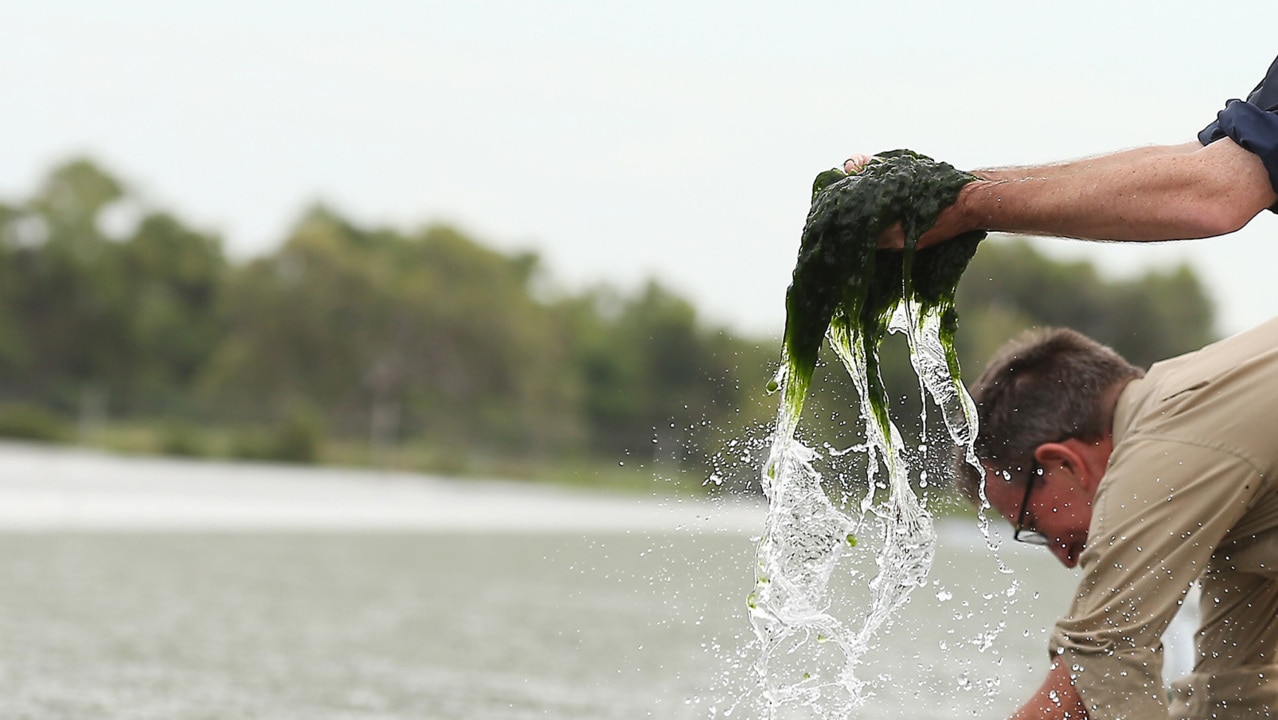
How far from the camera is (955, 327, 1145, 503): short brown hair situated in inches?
143

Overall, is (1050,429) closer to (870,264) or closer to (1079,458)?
(1079,458)

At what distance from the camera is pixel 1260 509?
330 cm

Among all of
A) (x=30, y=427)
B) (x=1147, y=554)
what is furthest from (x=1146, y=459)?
(x=30, y=427)

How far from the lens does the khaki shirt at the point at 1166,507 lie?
124 inches

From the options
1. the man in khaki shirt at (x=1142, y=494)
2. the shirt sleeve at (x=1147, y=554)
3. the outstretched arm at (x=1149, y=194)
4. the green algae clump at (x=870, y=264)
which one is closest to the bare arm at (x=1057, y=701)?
the man in khaki shirt at (x=1142, y=494)

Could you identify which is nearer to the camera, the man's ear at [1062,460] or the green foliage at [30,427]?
the man's ear at [1062,460]

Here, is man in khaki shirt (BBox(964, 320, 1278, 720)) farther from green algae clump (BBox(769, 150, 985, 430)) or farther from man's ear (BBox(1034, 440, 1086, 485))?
green algae clump (BBox(769, 150, 985, 430))

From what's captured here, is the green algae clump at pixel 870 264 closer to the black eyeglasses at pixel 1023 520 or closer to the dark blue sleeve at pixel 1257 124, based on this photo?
the black eyeglasses at pixel 1023 520

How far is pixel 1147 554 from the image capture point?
317 cm

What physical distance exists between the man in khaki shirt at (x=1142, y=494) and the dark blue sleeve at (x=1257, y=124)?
0.44 metres

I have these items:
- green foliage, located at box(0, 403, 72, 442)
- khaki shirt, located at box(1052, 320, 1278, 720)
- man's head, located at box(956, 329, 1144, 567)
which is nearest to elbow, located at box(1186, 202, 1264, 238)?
khaki shirt, located at box(1052, 320, 1278, 720)

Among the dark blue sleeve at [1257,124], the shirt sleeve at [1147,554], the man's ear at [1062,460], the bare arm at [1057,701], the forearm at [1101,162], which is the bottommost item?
the bare arm at [1057,701]

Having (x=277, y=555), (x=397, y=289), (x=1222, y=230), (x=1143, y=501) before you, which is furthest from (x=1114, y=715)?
(x=397, y=289)

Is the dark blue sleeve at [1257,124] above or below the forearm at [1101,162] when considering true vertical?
above
